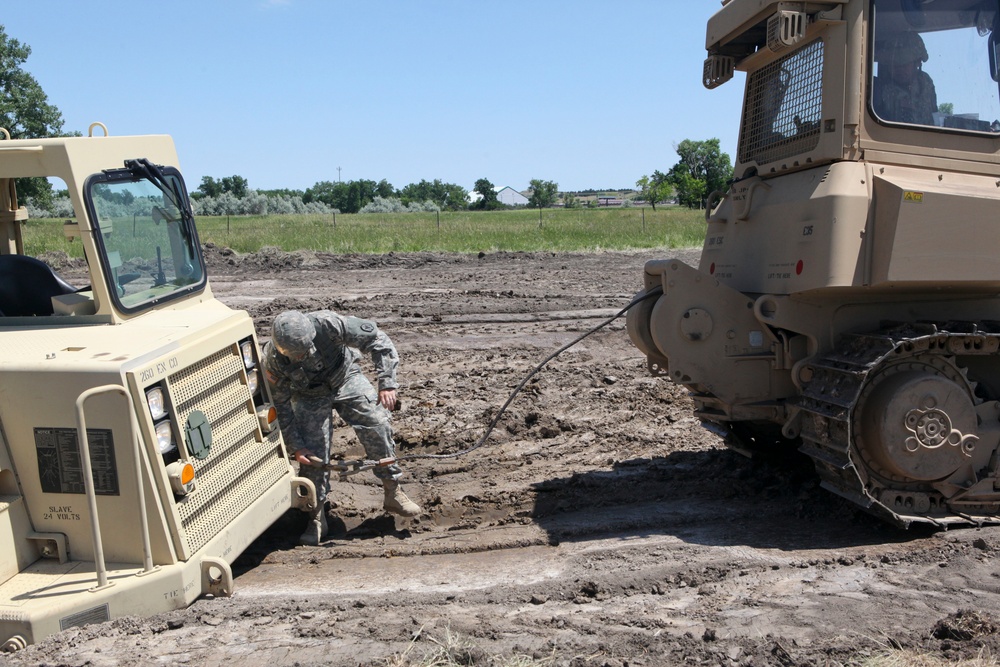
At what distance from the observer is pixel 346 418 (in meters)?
6.04

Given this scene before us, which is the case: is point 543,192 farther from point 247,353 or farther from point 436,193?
point 247,353

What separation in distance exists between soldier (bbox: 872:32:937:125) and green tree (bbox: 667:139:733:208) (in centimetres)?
4108

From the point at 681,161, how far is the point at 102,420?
175 feet

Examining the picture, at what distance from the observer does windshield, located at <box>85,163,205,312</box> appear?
187 inches

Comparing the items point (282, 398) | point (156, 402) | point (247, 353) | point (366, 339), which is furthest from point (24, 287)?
point (366, 339)

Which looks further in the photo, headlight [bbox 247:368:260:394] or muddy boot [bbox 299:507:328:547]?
muddy boot [bbox 299:507:328:547]

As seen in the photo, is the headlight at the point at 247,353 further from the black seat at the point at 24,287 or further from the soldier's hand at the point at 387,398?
the black seat at the point at 24,287

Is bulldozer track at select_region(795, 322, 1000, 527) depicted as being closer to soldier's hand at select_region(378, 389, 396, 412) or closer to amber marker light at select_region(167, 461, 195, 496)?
soldier's hand at select_region(378, 389, 396, 412)

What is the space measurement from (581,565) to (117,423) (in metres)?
2.67

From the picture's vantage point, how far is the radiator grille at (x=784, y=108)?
5602 mm

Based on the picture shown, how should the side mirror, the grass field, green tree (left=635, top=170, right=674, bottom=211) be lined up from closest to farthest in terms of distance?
the side mirror
the grass field
green tree (left=635, top=170, right=674, bottom=211)

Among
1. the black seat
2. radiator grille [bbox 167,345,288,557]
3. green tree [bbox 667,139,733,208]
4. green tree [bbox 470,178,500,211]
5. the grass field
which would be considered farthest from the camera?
green tree [bbox 470,178,500,211]

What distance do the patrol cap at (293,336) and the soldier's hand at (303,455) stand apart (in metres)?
0.67

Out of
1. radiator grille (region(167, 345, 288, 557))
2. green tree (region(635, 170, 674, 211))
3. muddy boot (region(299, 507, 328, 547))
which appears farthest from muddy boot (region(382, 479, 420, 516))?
green tree (region(635, 170, 674, 211))
